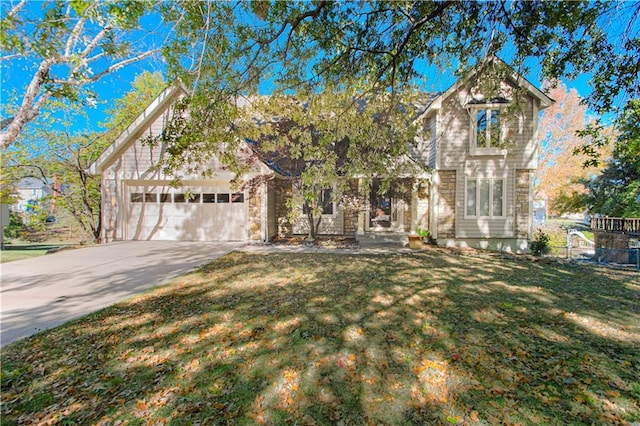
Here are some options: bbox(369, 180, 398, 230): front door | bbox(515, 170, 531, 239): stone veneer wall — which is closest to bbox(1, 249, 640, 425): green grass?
bbox(515, 170, 531, 239): stone veneer wall

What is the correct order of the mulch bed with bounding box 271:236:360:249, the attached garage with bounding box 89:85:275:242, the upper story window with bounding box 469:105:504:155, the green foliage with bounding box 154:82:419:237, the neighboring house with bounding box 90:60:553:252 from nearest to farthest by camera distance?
the green foliage with bounding box 154:82:419:237 → the upper story window with bounding box 469:105:504:155 → the neighboring house with bounding box 90:60:553:252 → the mulch bed with bounding box 271:236:360:249 → the attached garage with bounding box 89:85:275:242

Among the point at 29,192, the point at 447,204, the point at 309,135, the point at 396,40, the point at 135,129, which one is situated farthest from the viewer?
the point at 29,192

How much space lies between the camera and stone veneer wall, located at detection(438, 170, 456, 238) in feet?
39.0

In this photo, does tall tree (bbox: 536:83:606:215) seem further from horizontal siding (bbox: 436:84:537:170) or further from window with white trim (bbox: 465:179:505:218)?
window with white trim (bbox: 465:179:505:218)

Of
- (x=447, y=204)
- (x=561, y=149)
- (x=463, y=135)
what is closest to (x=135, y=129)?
(x=447, y=204)

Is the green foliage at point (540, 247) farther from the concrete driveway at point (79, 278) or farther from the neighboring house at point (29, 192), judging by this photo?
the neighboring house at point (29, 192)

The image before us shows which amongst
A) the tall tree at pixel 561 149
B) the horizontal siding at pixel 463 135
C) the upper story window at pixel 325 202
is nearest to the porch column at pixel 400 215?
the horizontal siding at pixel 463 135

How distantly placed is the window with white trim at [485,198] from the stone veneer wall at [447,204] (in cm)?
52

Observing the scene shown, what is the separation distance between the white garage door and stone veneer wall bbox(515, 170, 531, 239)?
35.7ft

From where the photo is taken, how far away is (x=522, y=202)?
37.9ft

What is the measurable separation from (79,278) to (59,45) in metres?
5.34

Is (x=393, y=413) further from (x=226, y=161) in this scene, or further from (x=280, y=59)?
(x=280, y=59)

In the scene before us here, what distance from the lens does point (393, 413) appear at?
2.41m

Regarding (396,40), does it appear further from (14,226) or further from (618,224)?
(14,226)
